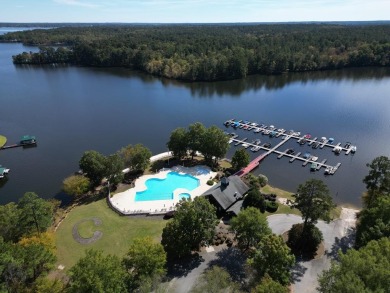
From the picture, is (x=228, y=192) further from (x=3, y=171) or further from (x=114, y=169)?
(x=3, y=171)

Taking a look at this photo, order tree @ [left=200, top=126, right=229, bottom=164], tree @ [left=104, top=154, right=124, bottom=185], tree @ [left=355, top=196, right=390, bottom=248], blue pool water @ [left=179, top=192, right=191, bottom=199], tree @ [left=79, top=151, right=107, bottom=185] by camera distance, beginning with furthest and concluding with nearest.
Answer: tree @ [left=200, top=126, right=229, bottom=164]
tree @ [left=79, top=151, right=107, bottom=185]
tree @ [left=104, top=154, right=124, bottom=185]
blue pool water @ [left=179, top=192, right=191, bottom=199]
tree @ [left=355, top=196, right=390, bottom=248]

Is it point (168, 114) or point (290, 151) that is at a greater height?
point (168, 114)

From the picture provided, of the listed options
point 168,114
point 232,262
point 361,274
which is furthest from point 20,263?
point 168,114

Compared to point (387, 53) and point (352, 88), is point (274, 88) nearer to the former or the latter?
point (352, 88)

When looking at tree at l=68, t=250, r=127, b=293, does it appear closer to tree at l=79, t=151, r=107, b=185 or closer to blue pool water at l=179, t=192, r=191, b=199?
blue pool water at l=179, t=192, r=191, b=199

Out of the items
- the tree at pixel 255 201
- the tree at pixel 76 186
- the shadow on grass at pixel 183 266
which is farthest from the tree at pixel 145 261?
the tree at pixel 76 186

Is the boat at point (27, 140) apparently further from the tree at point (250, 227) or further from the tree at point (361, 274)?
the tree at point (361, 274)

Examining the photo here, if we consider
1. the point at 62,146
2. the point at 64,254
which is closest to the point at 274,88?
the point at 62,146

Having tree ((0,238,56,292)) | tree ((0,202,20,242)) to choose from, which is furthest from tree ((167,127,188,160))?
tree ((0,238,56,292))
